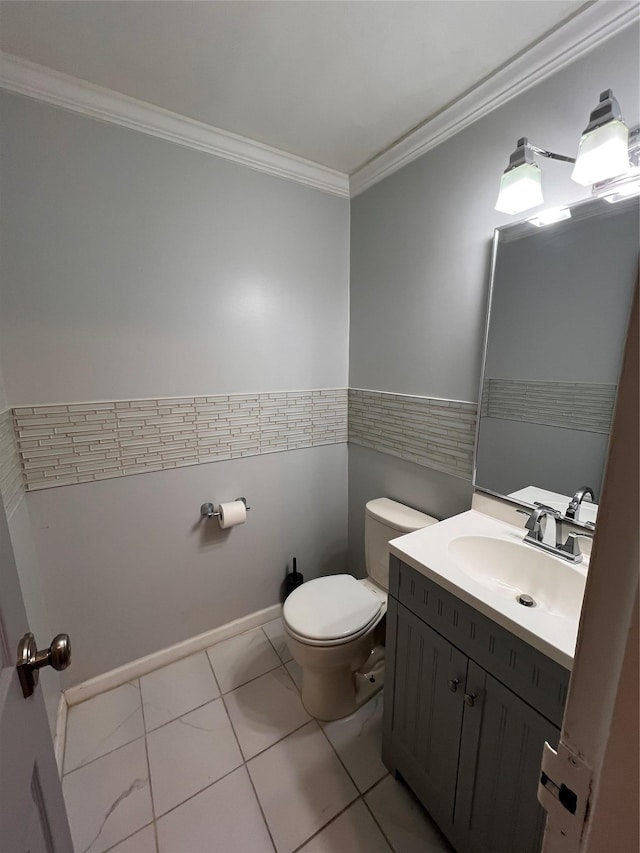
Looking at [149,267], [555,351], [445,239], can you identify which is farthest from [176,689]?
[445,239]

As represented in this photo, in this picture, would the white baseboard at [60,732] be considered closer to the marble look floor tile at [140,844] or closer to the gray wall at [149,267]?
the marble look floor tile at [140,844]

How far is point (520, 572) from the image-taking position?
1121 millimetres

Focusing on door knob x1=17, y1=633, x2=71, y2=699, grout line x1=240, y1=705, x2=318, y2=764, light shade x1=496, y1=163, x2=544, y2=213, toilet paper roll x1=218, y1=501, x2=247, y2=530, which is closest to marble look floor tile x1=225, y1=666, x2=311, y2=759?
grout line x1=240, y1=705, x2=318, y2=764

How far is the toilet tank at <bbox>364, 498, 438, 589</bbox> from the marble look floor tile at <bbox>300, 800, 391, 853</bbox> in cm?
71

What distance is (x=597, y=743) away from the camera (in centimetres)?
34

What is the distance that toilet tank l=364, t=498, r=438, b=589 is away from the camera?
1544mm

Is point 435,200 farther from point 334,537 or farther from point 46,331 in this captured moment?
point 334,537

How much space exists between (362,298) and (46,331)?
1360mm

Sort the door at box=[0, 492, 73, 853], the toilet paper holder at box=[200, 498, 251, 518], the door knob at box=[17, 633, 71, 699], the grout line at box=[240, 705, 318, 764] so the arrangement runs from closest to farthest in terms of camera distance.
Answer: the door at box=[0, 492, 73, 853] → the door knob at box=[17, 633, 71, 699] → the grout line at box=[240, 705, 318, 764] → the toilet paper holder at box=[200, 498, 251, 518]

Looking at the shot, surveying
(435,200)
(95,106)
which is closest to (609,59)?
(435,200)

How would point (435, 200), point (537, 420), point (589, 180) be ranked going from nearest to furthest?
point (589, 180), point (537, 420), point (435, 200)

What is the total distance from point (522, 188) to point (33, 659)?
157 cm

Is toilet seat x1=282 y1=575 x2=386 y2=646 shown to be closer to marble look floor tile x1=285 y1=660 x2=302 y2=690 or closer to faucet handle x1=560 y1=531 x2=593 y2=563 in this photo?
marble look floor tile x1=285 y1=660 x2=302 y2=690

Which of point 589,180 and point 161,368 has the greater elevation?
point 589,180
